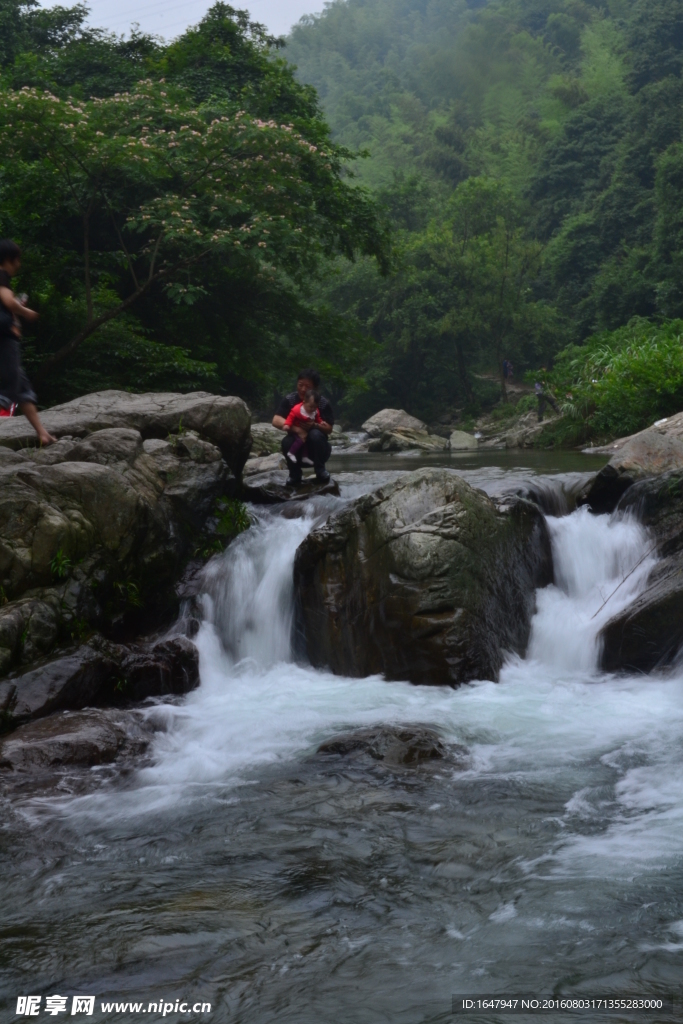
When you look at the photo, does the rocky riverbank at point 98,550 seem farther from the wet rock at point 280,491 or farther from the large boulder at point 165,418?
the wet rock at point 280,491

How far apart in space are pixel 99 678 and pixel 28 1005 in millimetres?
4007

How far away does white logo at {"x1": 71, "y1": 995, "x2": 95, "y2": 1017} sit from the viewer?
11.4 feet

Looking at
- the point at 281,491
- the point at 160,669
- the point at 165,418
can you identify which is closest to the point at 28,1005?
the point at 160,669

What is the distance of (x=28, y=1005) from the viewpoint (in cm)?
354

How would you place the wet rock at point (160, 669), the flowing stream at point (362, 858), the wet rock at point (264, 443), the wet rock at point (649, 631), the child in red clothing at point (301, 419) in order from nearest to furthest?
the flowing stream at point (362, 858) < the wet rock at point (160, 669) < the wet rock at point (649, 631) < the child in red clothing at point (301, 419) < the wet rock at point (264, 443)

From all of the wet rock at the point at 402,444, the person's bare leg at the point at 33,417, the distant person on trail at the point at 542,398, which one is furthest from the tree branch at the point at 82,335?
the distant person on trail at the point at 542,398

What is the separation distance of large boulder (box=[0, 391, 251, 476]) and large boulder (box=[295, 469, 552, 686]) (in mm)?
2573

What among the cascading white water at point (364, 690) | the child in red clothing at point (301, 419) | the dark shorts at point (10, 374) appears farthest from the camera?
the child in red clothing at point (301, 419)

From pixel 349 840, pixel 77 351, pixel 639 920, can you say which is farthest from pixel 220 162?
pixel 639 920

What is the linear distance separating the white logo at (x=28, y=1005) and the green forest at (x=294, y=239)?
14240 millimetres

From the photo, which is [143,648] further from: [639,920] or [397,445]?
[397,445]

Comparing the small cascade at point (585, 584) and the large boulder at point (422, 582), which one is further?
the small cascade at point (585, 584)

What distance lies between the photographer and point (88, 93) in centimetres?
2327

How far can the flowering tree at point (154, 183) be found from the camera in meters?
15.9
